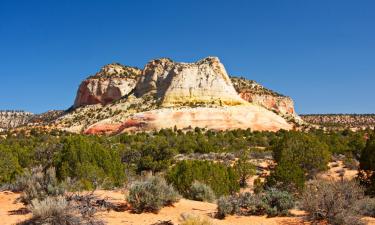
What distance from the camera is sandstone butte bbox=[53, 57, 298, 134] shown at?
7019 centimetres

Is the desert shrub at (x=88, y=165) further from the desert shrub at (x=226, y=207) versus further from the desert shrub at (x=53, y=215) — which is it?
the desert shrub at (x=226, y=207)

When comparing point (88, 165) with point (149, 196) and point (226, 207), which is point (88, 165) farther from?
point (226, 207)

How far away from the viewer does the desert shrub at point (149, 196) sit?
11.6 m

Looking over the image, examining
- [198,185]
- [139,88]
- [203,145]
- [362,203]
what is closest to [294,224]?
[362,203]

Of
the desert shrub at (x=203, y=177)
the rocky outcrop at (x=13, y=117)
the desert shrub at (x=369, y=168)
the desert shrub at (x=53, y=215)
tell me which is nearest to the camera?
the desert shrub at (x=53, y=215)

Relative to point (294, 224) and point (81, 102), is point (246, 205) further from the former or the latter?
point (81, 102)

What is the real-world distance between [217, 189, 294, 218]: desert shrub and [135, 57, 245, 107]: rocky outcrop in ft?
210

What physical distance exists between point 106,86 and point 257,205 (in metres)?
93.6

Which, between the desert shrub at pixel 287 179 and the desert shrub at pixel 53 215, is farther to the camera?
the desert shrub at pixel 287 179

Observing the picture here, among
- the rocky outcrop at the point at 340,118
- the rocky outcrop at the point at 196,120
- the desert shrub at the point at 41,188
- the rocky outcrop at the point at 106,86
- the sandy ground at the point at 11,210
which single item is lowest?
the sandy ground at the point at 11,210

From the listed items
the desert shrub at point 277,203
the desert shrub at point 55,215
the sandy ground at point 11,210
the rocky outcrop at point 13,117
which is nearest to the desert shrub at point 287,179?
the desert shrub at point 277,203

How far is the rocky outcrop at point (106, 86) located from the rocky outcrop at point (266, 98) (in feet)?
89.2

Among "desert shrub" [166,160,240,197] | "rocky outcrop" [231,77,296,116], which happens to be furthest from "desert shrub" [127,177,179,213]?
"rocky outcrop" [231,77,296,116]

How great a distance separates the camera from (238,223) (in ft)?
35.9
